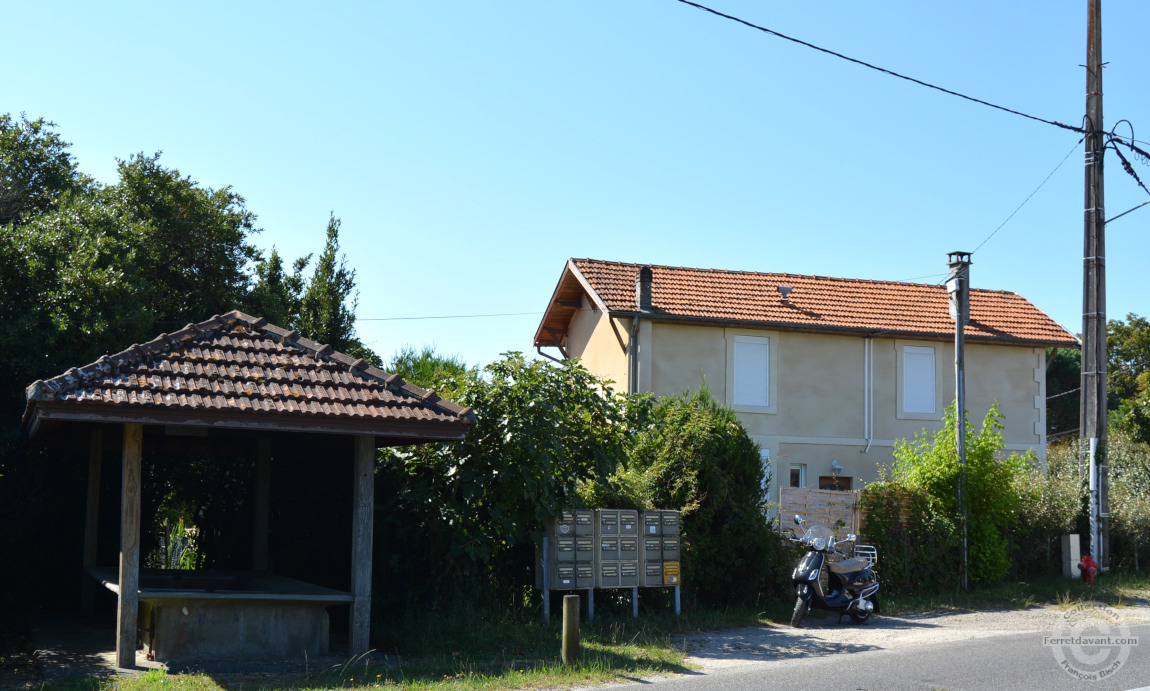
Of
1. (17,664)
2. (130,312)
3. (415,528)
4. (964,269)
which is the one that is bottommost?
(17,664)

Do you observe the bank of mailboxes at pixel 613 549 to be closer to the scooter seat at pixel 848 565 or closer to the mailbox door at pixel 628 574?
the mailbox door at pixel 628 574

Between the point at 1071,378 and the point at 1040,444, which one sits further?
the point at 1071,378

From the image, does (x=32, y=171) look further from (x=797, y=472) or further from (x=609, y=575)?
(x=797, y=472)

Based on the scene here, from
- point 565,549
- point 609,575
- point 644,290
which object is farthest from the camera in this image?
point 644,290

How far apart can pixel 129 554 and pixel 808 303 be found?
18.1 m

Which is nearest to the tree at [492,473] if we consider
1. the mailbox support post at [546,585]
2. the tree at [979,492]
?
the mailbox support post at [546,585]

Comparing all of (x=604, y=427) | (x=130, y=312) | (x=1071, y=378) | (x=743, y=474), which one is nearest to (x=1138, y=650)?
(x=743, y=474)

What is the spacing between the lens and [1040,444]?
25031 mm

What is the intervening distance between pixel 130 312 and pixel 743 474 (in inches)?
343

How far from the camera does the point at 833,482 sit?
23156mm

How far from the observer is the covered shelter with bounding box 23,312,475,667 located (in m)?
9.11

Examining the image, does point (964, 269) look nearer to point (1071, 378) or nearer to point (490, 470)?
point (490, 470)

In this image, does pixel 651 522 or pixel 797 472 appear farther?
pixel 797 472

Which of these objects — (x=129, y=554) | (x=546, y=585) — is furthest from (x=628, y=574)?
(x=129, y=554)
